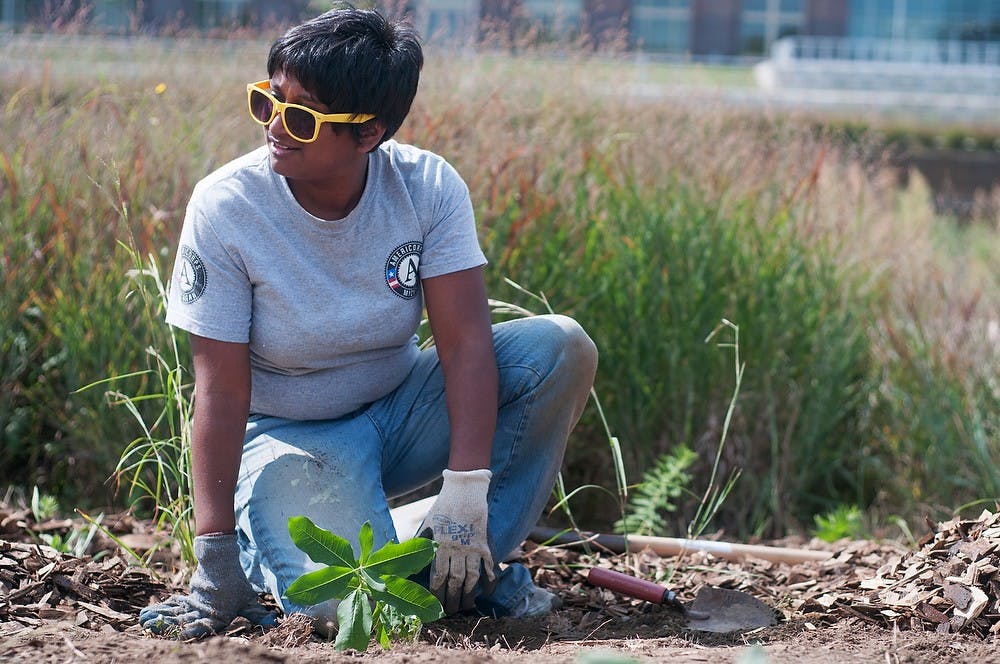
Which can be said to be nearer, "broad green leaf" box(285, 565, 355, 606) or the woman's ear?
"broad green leaf" box(285, 565, 355, 606)

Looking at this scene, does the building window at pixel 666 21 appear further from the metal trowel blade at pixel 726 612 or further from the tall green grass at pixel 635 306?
the metal trowel blade at pixel 726 612

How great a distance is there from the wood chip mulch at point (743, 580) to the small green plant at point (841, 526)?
0.89 ft

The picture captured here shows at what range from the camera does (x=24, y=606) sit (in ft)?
6.77

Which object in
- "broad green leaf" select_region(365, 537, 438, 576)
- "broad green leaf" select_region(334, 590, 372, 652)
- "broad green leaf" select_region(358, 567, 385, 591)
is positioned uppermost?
→ "broad green leaf" select_region(365, 537, 438, 576)

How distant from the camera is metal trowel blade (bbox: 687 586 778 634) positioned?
221cm

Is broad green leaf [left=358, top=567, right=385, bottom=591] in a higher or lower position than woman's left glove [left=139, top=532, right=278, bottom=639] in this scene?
higher

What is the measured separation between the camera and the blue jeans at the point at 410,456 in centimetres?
215

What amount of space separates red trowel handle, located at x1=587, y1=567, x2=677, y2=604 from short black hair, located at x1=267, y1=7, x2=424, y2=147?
3.48 feet

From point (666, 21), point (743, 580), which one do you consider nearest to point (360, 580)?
point (743, 580)

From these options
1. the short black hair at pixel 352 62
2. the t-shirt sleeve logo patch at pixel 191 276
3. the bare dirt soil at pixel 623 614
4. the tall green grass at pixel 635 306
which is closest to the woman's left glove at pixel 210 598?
the bare dirt soil at pixel 623 614

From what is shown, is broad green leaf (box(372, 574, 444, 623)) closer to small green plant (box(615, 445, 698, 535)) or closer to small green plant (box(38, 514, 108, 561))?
small green plant (box(615, 445, 698, 535))

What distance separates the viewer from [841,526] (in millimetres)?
3027

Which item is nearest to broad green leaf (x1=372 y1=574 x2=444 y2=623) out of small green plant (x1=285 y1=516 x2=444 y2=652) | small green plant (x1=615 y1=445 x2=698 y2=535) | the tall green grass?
small green plant (x1=285 y1=516 x2=444 y2=652)

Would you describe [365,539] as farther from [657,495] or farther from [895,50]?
[895,50]
